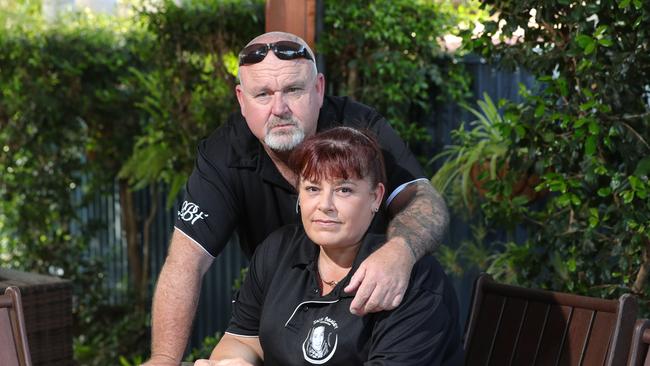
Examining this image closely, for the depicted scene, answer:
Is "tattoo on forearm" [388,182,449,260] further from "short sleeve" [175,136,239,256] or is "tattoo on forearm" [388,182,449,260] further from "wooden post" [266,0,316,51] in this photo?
"wooden post" [266,0,316,51]

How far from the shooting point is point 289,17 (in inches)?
175

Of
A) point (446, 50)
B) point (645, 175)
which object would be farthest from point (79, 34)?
point (645, 175)

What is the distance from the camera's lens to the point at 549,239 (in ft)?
12.8

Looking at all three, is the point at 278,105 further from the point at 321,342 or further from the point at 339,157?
the point at 321,342

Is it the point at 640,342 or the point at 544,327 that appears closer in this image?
the point at 640,342

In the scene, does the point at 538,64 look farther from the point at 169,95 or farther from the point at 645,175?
the point at 169,95

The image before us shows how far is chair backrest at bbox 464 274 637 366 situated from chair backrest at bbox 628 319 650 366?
97mm

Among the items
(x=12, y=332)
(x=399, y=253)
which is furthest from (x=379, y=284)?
(x=12, y=332)

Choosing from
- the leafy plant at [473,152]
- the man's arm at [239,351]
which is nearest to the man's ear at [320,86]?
the man's arm at [239,351]

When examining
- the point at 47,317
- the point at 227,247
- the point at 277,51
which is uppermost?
the point at 277,51

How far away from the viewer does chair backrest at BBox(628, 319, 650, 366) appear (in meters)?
2.35

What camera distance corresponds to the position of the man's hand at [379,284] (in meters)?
2.33

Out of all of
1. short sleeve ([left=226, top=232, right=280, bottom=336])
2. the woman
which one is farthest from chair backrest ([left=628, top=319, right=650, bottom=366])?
short sleeve ([left=226, top=232, right=280, bottom=336])

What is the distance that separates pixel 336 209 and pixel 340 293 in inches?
7.9
